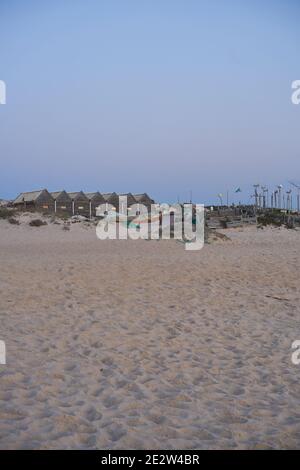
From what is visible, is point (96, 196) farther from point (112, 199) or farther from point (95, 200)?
point (112, 199)

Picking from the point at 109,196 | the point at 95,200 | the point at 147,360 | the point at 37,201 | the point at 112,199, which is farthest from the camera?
the point at 109,196

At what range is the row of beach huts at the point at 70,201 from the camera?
38287 millimetres

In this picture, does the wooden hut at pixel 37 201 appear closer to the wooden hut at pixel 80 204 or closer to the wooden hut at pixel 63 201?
the wooden hut at pixel 63 201

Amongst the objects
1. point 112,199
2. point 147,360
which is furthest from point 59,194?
point 147,360

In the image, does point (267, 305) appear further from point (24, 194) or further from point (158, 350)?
A: point (24, 194)

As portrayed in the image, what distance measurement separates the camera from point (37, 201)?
37.8m

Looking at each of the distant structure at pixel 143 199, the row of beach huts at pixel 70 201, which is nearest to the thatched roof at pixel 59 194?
the row of beach huts at pixel 70 201

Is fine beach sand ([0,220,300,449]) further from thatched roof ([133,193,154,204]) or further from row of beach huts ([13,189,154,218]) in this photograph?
thatched roof ([133,193,154,204])

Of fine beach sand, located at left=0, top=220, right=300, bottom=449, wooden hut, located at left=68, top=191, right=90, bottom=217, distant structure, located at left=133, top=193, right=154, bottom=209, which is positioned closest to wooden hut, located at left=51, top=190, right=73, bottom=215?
wooden hut, located at left=68, top=191, right=90, bottom=217

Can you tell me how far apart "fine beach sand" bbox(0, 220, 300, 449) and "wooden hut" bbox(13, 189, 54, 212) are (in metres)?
29.0

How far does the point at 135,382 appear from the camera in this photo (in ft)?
13.1

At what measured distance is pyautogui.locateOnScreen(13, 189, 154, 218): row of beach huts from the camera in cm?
3829

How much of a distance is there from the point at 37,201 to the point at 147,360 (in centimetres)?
3521
